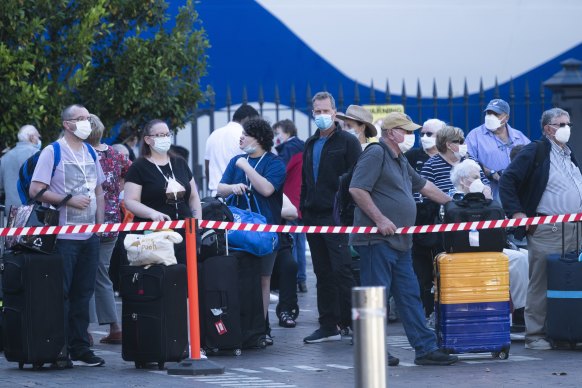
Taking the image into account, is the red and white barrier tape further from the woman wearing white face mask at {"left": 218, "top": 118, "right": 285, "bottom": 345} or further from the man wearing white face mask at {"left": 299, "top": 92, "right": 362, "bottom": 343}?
the woman wearing white face mask at {"left": 218, "top": 118, "right": 285, "bottom": 345}

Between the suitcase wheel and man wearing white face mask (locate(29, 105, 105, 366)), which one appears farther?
the suitcase wheel

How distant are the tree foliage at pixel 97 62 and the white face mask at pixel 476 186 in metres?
5.27

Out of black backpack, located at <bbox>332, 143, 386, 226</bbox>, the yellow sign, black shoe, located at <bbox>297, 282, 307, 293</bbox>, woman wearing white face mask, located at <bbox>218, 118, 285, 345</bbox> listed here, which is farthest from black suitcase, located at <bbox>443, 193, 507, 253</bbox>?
the yellow sign

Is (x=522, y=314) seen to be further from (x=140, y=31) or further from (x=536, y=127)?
(x=536, y=127)

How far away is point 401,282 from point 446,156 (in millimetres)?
2045

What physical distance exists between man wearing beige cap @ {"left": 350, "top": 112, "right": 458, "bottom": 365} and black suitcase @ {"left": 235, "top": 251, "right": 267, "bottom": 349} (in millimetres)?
1180

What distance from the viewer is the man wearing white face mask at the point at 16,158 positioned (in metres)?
13.4

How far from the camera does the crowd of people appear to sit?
9719 mm

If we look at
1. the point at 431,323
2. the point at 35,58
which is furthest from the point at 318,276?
the point at 35,58

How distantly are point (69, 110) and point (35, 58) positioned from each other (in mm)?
4186

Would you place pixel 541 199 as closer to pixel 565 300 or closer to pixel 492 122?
pixel 565 300

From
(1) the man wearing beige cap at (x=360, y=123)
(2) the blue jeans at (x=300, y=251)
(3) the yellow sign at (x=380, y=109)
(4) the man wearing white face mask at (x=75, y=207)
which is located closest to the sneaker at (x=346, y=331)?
(1) the man wearing beige cap at (x=360, y=123)

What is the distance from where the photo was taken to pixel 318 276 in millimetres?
11055

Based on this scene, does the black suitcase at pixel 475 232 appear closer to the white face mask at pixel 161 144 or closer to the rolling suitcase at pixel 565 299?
the rolling suitcase at pixel 565 299
